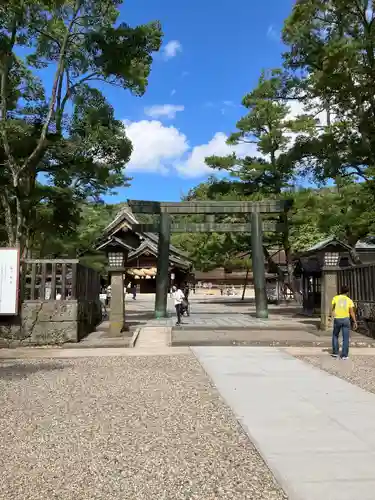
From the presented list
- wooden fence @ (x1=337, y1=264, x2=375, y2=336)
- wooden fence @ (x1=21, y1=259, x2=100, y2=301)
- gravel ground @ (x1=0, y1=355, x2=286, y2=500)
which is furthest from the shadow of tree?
wooden fence @ (x1=337, y1=264, x2=375, y2=336)

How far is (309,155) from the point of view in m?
19.7

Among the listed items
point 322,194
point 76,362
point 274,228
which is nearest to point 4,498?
point 76,362

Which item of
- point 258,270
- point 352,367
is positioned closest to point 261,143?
point 258,270

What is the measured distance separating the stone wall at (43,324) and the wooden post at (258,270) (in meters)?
8.88

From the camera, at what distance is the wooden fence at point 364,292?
47.4 feet

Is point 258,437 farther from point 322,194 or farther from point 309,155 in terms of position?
point 309,155

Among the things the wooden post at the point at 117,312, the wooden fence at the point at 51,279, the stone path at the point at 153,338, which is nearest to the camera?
the stone path at the point at 153,338

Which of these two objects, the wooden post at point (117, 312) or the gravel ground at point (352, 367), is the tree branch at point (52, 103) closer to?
the wooden post at point (117, 312)

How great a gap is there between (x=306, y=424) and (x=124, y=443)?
2069 millimetres

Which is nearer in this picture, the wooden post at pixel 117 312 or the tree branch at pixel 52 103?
the wooden post at pixel 117 312

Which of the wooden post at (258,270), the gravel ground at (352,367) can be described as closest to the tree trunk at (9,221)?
the wooden post at (258,270)

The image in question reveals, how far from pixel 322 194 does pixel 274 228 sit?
16.1 ft

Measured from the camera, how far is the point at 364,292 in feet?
50.0

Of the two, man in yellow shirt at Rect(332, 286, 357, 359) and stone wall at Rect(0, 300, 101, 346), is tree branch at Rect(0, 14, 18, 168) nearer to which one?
stone wall at Rect(0, 300, 101, 346)
